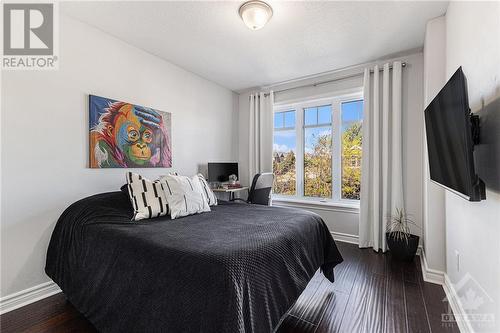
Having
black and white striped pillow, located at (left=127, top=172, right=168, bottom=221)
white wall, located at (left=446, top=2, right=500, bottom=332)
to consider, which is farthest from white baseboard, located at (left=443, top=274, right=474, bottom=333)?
black and white striped pillow, located at (left=127, top=172, right=168, bottom=221)

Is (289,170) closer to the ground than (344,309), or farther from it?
farther from it

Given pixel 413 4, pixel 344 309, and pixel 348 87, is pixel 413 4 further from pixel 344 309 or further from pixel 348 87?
pixel 344 309

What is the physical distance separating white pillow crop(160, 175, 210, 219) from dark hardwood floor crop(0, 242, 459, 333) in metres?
1.02

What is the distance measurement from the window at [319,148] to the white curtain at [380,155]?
292 millimetres

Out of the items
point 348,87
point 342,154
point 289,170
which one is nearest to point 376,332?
point 342,154

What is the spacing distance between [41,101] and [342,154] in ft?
12.3

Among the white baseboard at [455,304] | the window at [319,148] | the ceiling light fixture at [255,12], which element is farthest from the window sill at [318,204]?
the ceiling light fixture at [255,12]

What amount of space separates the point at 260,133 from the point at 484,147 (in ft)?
10.4

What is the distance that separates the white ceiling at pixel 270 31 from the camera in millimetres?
2102

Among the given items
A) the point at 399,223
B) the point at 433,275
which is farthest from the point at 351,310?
the point at 399,223

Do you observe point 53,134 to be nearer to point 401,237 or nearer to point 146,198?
point 146,198

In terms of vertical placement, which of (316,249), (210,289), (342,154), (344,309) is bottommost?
(344,309)

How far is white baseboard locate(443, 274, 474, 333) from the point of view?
1.48 metres

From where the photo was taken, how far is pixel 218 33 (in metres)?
2.49
